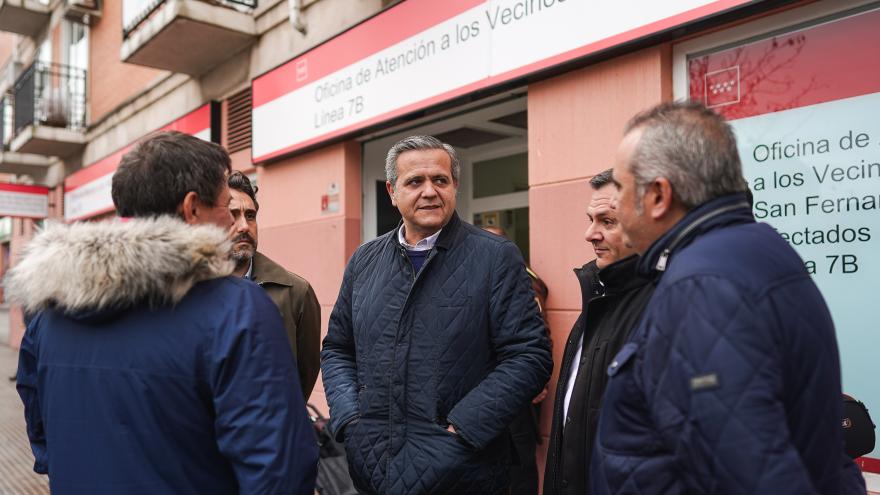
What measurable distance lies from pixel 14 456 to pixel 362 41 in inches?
208

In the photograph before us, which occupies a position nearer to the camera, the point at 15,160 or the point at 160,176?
the point at 160,176

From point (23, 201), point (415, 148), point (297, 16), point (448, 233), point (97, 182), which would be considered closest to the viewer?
point (448, 233)

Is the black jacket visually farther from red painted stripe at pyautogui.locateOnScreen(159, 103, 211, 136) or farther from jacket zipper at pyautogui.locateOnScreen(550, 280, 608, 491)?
red painted stripe at pyautogui.locateOnScreen(159, 103, 211, 136)

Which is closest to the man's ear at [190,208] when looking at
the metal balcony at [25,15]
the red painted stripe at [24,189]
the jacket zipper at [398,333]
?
the jacket zipper at [398,333]

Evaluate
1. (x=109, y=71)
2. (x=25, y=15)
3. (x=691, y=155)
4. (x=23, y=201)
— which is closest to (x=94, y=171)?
(x=109, y=71)

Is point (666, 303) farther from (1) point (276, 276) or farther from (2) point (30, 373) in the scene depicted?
(1) point (276, 276)

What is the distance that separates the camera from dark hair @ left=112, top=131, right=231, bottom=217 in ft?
4.99

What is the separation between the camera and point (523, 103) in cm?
484

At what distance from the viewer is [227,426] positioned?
4.65 feet

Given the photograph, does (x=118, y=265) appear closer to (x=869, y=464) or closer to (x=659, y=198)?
(x=659, y=198)

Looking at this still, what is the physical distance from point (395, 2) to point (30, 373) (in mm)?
4158

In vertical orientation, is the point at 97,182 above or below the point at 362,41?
below

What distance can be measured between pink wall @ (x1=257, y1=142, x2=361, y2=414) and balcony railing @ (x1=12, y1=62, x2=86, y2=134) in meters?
7.38

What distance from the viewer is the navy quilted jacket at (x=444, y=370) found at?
7.17 ft
